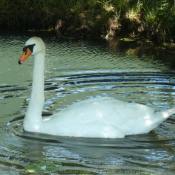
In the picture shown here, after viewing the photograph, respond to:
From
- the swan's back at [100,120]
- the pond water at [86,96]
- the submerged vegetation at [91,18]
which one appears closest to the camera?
the pond water at [86,96]

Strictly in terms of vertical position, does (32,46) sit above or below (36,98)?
above

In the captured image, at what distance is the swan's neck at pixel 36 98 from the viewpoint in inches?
340

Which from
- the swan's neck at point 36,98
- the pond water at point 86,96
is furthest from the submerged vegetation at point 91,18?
the swan's neck at point 36,98

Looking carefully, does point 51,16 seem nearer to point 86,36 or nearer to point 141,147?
point 86,36

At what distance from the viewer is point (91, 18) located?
19.7 meters

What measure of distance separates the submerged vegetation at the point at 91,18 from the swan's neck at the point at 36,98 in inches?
395

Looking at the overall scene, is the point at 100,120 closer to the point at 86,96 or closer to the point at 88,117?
the point at 88,117

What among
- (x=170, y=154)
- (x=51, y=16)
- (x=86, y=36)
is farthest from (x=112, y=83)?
(x=51, y=16)

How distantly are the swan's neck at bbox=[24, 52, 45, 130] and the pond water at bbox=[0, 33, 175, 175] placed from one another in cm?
22

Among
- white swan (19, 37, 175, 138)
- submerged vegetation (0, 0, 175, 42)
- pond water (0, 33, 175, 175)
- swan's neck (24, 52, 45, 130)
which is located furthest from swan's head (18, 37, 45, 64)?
submerged vegetation (0, 0, 175, 42)

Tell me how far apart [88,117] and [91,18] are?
1174 centimetres

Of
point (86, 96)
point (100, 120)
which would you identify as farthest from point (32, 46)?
point (86, 96)

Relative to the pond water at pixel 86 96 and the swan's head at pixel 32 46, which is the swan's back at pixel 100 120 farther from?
the swan's head at pixel 32 46

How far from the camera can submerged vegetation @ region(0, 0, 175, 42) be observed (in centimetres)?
1850
